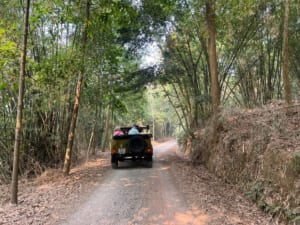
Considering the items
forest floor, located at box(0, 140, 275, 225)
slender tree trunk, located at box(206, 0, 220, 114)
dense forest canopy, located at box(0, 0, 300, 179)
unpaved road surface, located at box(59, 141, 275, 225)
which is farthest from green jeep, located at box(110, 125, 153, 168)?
slender tree trunk, located at box(206, 0, 220, 114)

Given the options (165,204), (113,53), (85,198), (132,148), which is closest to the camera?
(165,204)

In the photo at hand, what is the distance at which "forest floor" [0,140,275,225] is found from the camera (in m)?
5.36

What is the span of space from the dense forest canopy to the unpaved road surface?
10.1 feet

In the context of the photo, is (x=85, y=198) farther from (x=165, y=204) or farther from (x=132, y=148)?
(x=132, y=148)

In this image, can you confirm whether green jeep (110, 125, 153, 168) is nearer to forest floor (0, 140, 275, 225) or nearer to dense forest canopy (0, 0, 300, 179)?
forest floor (0, 140, 275, 225)

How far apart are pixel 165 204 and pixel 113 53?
5.79 m

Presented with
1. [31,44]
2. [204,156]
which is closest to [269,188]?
[204,156]

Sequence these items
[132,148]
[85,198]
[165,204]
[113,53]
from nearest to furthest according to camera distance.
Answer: [165,204]
[85,198]
[113,53]
[132,148]

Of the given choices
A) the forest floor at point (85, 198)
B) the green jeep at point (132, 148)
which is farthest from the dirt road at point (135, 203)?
the green jeep at point (132, 148)

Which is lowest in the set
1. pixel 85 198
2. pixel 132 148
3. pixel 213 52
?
pixel 85 198

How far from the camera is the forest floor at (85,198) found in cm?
536

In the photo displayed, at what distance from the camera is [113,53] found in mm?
10289

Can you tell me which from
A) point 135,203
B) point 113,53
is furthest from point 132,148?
point 135,203

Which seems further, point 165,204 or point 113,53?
point 113,53
